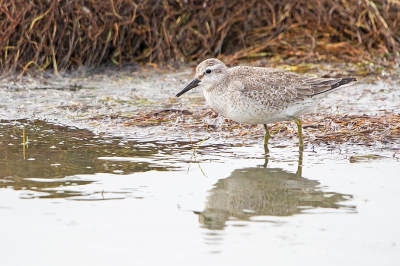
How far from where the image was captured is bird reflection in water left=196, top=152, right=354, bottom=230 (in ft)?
16.0

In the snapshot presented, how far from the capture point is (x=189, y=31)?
37.4 feet

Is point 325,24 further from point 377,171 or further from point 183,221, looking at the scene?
point 183,221

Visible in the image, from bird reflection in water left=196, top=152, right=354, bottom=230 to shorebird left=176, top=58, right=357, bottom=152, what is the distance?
0.97m

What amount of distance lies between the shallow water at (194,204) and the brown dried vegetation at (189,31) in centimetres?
389

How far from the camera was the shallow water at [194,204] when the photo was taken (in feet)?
13.6

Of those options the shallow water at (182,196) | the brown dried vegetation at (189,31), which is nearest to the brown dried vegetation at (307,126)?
the shallow water at (182,196)

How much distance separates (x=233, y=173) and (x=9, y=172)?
7.63ft

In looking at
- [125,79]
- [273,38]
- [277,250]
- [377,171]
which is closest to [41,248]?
[277,250]

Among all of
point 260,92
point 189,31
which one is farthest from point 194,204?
point 189,31

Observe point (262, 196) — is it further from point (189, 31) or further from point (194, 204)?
point (189, 31)

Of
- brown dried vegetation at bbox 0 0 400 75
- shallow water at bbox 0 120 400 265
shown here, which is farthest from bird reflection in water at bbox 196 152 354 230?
brown dried vegetation at bbox 0 0 400 75

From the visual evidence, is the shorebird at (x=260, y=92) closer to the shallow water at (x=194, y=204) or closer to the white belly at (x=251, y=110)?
the white belly at (x=251, y=110)

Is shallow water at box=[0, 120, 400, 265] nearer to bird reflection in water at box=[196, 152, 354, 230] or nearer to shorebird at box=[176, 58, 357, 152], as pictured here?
bird reflection in water at box=[196, 152, 354, 230]

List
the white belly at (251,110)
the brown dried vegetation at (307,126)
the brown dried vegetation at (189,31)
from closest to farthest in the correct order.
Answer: the white belly at (251,110) < the brown dried vegetation at (307,126) < the brown dried vegetation at (189,31)
